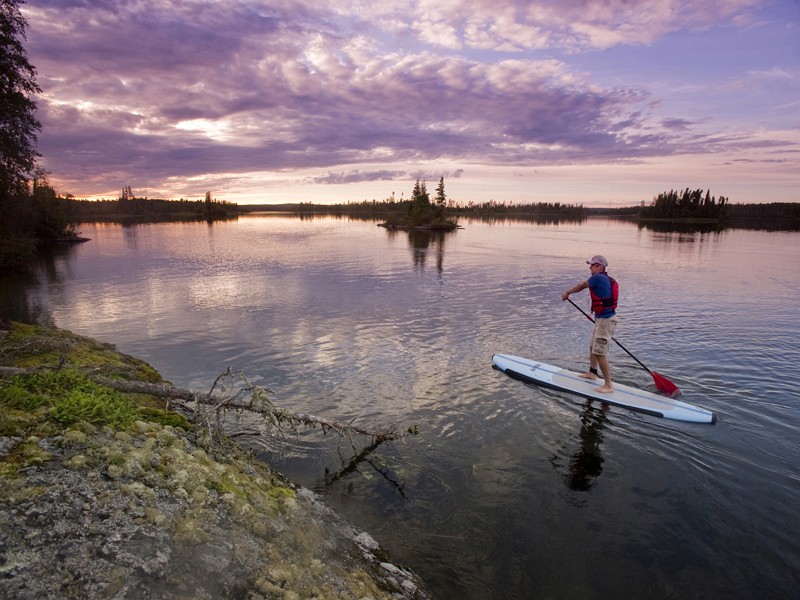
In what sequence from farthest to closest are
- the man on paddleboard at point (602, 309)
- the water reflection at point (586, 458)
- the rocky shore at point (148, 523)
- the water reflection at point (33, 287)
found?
the water reflection at point (33, 287), the man on paddleboard at point (602, 309), the water reflection at point (586, 458), the rocky shore at point (148, 523)

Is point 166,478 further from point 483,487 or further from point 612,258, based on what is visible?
point 612,258

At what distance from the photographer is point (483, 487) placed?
8.09 metres

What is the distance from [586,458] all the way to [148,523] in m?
8.28

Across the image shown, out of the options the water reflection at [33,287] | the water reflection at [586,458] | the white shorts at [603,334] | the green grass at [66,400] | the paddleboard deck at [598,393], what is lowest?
the water reflection at [586,458]

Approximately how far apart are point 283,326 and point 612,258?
4272 centimetres

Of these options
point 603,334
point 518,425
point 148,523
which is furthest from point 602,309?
point 148,523

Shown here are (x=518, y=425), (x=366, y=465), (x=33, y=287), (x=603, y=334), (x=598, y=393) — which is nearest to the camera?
(x=366, y=465)

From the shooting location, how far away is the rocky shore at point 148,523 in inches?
129

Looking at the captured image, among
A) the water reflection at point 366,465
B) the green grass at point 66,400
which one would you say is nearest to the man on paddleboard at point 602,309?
the water reflection at point 366,465

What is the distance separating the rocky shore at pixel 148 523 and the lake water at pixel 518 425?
196 centimetres

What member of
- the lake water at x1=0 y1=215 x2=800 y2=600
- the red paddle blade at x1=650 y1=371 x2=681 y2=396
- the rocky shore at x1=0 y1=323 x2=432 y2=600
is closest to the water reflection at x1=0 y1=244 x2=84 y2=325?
the lake water at x1=0 y1=215 x2=800 y2=600

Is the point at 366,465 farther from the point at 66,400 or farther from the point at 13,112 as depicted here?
the point at 13,112

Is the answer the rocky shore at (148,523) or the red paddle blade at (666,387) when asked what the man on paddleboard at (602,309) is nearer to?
the red paddle blade at (666,387)

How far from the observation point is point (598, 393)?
1152 cm
